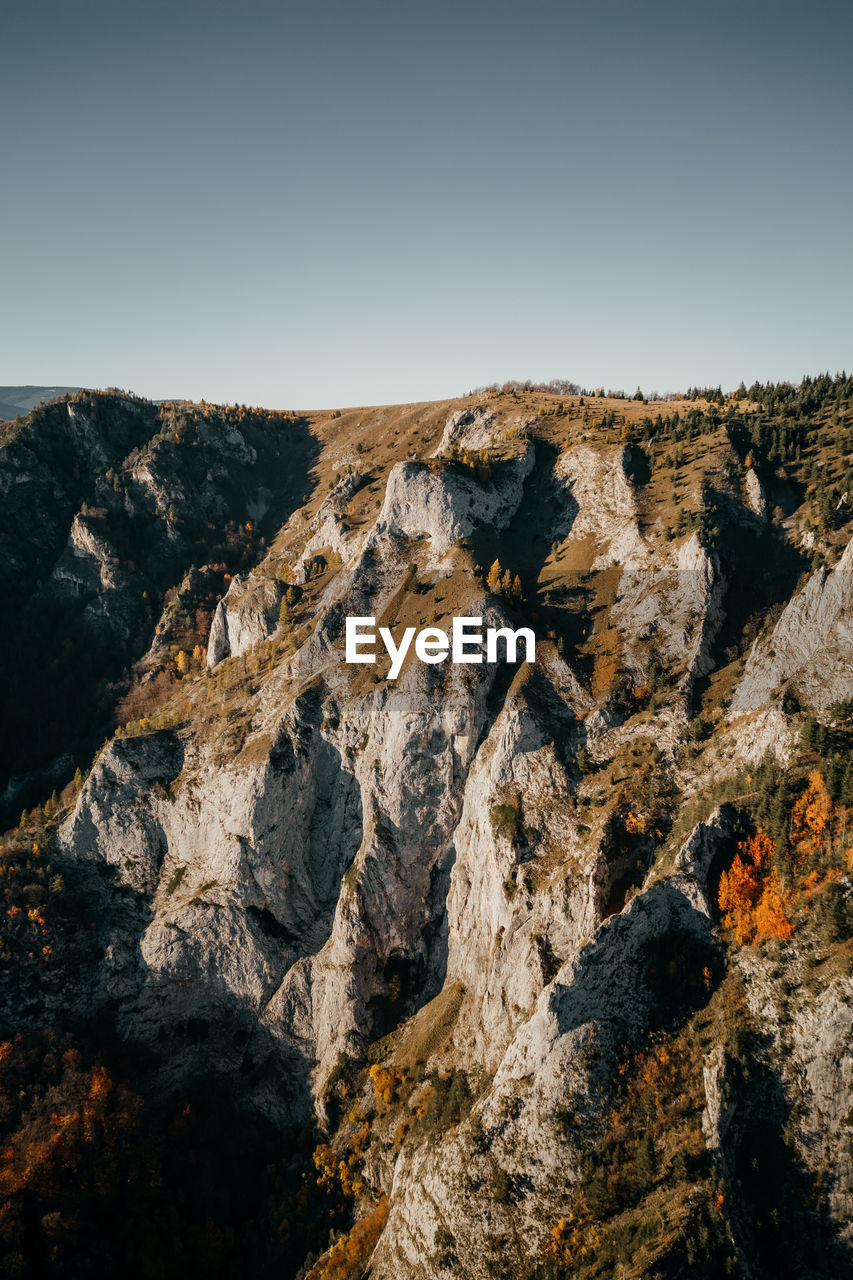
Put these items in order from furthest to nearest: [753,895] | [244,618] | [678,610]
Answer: [244,618] < [678,610] < [753,895]

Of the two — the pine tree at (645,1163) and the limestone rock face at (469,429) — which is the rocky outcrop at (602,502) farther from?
the pine tree at (645,1163)

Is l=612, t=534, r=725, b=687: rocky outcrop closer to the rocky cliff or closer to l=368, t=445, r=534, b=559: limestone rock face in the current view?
the rocky cliff

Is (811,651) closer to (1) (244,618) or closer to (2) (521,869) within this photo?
(2) (521,869)

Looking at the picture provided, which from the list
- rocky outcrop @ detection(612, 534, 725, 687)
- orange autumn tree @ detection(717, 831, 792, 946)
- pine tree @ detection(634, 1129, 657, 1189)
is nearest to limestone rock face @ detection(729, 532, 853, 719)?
rocky outcrop @ detection(612, 534, 725, 687)

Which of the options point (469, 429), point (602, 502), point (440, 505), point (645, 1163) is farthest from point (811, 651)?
point (469, 429)

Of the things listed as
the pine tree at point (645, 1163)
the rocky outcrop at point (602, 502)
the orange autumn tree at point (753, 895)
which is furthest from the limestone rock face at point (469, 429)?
the pine tree at point (645, 1163)

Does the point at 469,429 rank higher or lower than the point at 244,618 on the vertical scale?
higher
